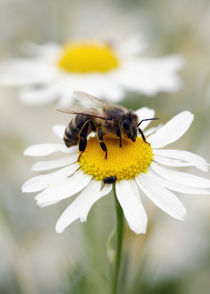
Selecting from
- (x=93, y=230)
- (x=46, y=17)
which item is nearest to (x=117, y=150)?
(x=93, y=230)

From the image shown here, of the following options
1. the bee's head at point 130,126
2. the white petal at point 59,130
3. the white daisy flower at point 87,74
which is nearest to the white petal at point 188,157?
the bee's head at point 130,126

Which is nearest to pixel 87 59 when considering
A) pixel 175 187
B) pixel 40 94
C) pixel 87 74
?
pixel 87 74

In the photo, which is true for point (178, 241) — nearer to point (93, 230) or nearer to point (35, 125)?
point (93, 230)

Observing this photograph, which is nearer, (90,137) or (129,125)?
(129,125)

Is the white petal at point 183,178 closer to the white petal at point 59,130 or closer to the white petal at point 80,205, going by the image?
the white petal at point 80,205

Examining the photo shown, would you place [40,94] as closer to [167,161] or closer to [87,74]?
[87,74]

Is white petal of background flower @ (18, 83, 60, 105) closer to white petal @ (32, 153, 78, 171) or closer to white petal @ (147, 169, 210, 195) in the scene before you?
white petal @ (32, 153, 78, 171)
